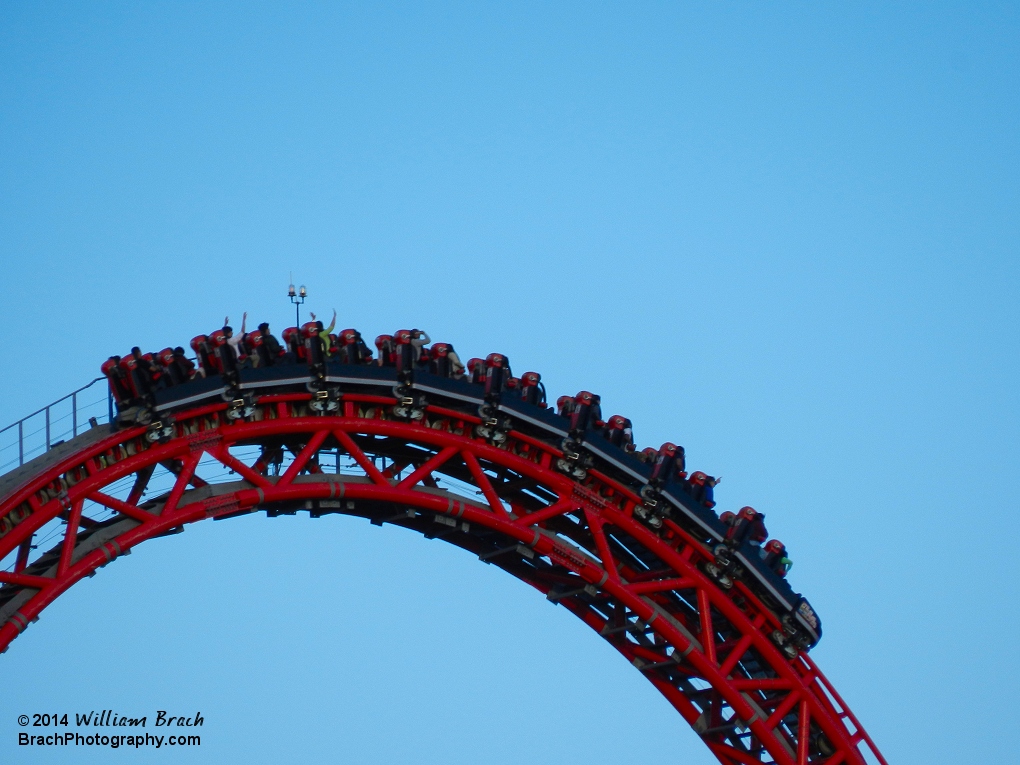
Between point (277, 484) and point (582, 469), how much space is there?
23.8ft

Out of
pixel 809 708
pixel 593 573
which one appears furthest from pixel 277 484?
pixel 809 708

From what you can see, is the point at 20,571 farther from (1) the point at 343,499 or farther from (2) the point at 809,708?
(2) the point at 809,708

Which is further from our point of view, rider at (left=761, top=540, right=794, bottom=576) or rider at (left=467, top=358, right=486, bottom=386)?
rider at (left=761, top=540, right=794, bottom=576)

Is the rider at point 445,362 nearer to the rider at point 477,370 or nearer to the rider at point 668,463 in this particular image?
the rider at point 477,370

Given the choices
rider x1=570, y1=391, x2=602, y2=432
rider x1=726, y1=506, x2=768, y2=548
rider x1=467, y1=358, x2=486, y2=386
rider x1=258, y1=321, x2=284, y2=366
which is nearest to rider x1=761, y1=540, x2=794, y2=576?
rider x1=726, y1=506, x2=768, y2=548

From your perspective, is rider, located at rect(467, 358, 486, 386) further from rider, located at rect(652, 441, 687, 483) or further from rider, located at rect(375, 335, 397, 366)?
rider, located at rect(652, 441, 687, 483)

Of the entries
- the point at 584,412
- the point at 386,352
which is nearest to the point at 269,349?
the point at 386,352

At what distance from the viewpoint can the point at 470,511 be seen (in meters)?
43.4

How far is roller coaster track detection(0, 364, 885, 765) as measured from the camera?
39844mm

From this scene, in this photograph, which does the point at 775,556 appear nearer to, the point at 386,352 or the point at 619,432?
the point at 619,432

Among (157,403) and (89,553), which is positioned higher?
(157,403)

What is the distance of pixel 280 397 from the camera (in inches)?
1660

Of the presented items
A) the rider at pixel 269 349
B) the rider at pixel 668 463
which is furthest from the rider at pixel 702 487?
the rider at pixel 269 349

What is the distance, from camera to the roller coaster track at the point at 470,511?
39.8 metres
